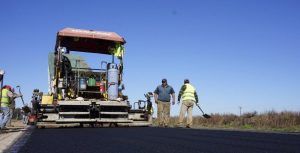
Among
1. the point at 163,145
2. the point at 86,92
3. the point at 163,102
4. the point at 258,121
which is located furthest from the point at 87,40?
the point at 163,145

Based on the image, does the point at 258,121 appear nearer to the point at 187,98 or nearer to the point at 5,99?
the point at 187,98

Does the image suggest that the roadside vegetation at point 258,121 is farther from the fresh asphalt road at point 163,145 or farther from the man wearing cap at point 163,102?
the fresh asphalt road at point 163,145

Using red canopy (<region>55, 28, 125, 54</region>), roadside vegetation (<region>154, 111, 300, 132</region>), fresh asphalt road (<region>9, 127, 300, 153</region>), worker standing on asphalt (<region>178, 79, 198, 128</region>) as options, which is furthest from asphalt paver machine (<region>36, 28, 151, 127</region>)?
fresh asphalt road (<region>9, 127, 300, 153</region>)

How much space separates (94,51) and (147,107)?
2545 mm

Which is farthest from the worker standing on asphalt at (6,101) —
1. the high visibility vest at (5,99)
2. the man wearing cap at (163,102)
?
the man wearing cap at (163,102)

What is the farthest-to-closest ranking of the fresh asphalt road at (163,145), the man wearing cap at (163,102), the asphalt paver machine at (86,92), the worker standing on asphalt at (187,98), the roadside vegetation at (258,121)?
the man wearing cap at (163,102) < the worker standing on asphalt at (187,98) < the roadside vegetation at (258,121) < the asphalt paver machine at (86,92) < the fresh asphalt road at (163,145)

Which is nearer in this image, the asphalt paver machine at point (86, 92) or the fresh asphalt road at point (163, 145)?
the fresh asphalt road at point (163, 145)

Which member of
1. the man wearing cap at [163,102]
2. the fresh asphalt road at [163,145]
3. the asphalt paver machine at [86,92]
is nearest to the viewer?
the fresh asphalt road at [163,145]

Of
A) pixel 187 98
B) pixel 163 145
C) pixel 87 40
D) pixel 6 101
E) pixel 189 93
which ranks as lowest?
pixel 163 145

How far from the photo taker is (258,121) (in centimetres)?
1456

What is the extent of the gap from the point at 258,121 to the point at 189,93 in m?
3.30

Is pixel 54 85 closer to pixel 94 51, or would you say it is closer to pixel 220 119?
pixel 94 51

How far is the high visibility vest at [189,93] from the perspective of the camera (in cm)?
1289

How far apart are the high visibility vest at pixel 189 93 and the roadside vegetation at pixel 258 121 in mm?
1387
